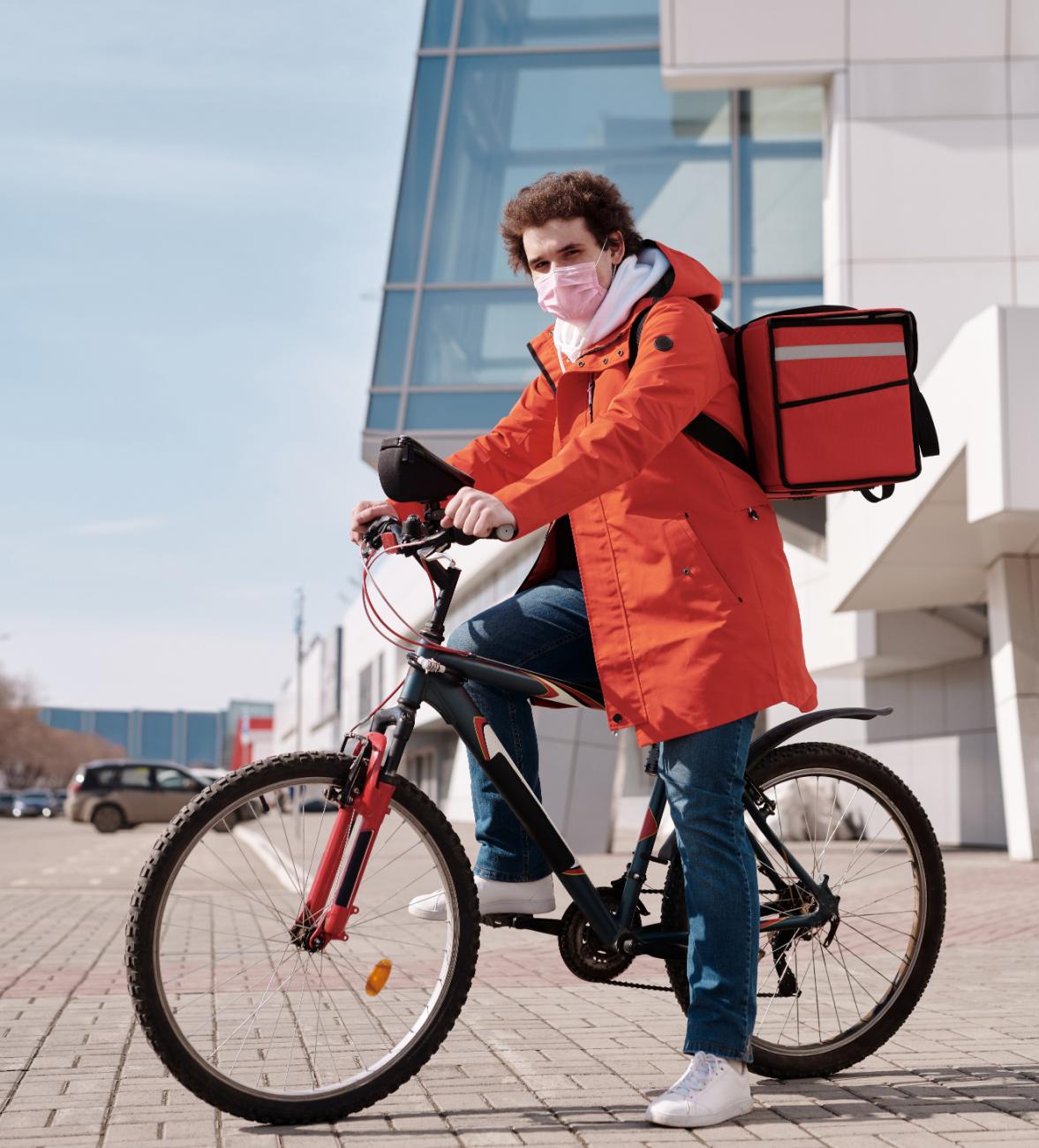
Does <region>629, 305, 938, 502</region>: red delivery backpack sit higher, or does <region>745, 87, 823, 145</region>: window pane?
<region>745, 87, 823, 145</region>: window pane

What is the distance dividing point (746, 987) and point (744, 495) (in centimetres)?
107

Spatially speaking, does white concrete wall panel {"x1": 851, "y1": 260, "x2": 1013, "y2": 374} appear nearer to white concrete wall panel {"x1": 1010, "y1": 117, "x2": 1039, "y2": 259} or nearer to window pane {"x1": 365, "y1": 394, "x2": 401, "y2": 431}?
white concrete wall panel {"x1": 1010, "y1": 117, "x2": 1039, "y2": 259}

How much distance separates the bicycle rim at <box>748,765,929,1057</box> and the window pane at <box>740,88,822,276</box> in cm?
1853

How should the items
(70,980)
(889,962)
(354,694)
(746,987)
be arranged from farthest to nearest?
(354,694), (70,980), (889,962), (746,987)

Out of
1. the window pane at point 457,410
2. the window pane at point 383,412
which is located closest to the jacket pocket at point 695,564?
the window pane at point 457,410

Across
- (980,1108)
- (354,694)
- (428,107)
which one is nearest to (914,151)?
(428,107)

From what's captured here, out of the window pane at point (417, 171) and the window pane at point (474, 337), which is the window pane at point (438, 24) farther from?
the window pane at point (474, 337)

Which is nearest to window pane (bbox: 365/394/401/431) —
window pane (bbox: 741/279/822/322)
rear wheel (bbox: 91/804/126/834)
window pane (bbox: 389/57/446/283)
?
window pane (bbox: 389/57/446/283)

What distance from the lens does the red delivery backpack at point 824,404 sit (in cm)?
347

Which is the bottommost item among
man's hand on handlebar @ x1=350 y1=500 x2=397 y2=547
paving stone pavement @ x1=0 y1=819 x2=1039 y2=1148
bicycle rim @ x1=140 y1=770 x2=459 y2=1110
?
paving stone pavement @ x1=0 y1=819 x2=1039 y2=1148

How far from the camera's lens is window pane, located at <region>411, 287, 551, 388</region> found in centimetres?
2055

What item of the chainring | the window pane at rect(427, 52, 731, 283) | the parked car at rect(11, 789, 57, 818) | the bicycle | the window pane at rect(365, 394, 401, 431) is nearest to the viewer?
the bicycle

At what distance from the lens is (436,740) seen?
50312mm

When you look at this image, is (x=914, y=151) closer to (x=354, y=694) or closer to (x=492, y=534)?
(x=492, y=534)
